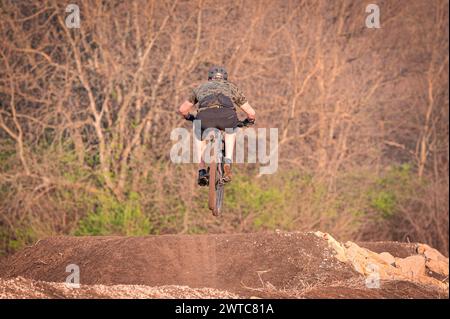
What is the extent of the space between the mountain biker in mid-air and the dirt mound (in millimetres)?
1248

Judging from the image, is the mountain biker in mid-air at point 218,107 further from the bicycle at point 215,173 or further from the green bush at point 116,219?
the green bush at point 116,219

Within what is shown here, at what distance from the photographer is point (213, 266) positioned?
12.6 meters

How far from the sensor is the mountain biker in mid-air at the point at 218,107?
1182 cm

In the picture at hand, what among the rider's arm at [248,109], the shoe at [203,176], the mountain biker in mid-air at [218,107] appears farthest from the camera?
the rider's arm at [248,109]

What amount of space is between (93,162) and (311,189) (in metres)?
4.90

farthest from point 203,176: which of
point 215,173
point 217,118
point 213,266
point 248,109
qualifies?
point 213,266

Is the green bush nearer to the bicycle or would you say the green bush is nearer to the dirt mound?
the dirt mound

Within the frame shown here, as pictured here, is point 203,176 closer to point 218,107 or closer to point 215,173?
point 215,173

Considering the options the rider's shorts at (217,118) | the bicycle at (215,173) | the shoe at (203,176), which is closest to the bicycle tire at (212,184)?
the bicycle at (215,173)

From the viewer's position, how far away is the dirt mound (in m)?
11.5

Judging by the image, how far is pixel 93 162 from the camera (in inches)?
821

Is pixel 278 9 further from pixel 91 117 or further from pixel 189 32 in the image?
pixel 91 117

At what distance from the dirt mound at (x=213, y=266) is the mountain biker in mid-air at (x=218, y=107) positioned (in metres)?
1.25

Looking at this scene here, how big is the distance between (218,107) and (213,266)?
7.06ft
